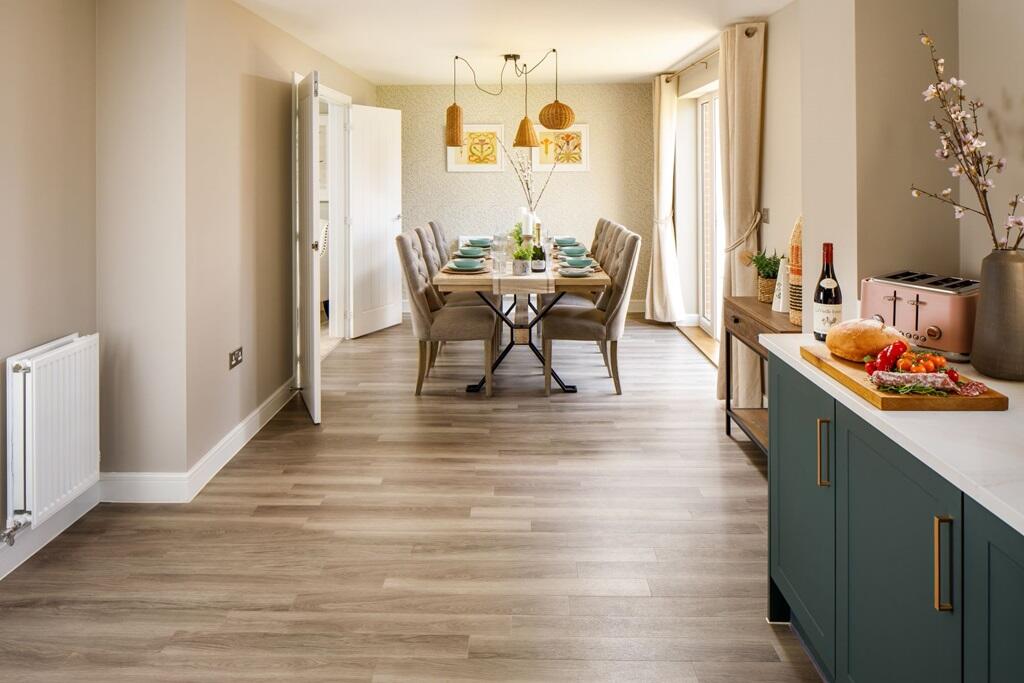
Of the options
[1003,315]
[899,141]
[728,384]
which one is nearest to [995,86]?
[899,141]

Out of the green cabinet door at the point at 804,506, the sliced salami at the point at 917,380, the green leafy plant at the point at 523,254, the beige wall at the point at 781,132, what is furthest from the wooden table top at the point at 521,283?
the sliced salami at the point at 917,380

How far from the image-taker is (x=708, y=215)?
26.0 feet

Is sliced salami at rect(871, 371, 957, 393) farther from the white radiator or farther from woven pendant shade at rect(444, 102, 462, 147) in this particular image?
woven pendant shade at rect(444, 102, 462, 147)

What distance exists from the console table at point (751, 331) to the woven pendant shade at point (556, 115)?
2762mm

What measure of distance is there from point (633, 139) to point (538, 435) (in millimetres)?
5059

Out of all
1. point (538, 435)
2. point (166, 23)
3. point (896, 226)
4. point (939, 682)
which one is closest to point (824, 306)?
point (896, 226)

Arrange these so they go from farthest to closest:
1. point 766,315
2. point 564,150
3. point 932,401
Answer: point 564,150
point 766,315
point 932,401

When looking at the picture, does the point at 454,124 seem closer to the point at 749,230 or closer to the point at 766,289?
the point at 749,230

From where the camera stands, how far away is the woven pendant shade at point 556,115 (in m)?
6.76

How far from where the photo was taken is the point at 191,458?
12.2 feet

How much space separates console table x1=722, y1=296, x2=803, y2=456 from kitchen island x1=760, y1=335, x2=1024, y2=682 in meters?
1.37

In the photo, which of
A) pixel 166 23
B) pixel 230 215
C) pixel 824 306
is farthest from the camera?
pixel 230 215

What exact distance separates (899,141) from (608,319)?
9.91ft

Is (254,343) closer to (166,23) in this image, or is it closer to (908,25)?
(166,23)
